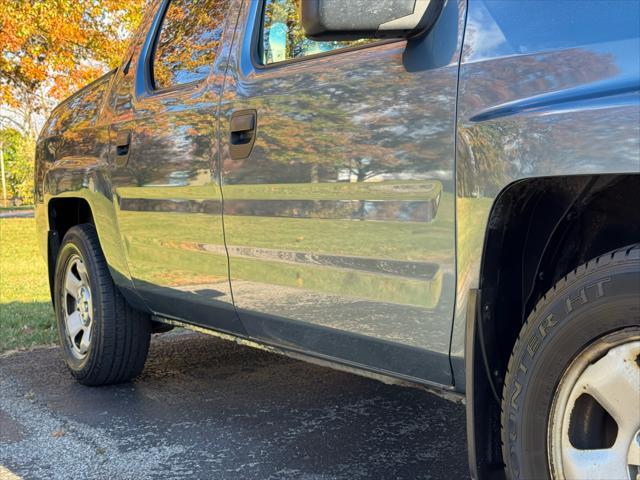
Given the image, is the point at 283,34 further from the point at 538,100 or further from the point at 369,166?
the point at 538,100

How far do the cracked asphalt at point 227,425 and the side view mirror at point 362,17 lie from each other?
1.66 metres

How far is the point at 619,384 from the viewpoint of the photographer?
1.70 meters

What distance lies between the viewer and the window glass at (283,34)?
2754 mm

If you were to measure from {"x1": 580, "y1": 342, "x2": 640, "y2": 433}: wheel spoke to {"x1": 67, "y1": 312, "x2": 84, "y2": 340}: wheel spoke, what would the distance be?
10.3ft

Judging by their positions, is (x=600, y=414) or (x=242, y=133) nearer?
(x=600, y=414)

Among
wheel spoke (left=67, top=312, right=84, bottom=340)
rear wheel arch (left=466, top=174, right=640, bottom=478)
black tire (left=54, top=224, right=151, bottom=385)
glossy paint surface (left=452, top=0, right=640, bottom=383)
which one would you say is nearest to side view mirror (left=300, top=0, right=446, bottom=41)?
glossy paint surface (left=452, top=0, right=640, bottom=383)

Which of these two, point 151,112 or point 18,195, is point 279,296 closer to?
point 151,112

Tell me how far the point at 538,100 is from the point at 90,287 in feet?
9.34

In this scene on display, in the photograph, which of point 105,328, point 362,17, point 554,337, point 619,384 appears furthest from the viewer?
point 105,328

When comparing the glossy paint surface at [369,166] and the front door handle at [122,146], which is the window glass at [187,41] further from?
the front door handle at [122,146]

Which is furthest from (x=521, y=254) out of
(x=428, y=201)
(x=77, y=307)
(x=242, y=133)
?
(x=77, y=307)

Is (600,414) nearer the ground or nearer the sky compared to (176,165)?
nearer the ground

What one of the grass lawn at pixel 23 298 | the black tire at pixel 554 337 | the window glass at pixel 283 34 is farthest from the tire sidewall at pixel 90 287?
the black tire at pixel 554 337

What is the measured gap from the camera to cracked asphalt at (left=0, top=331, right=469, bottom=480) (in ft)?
10.0
